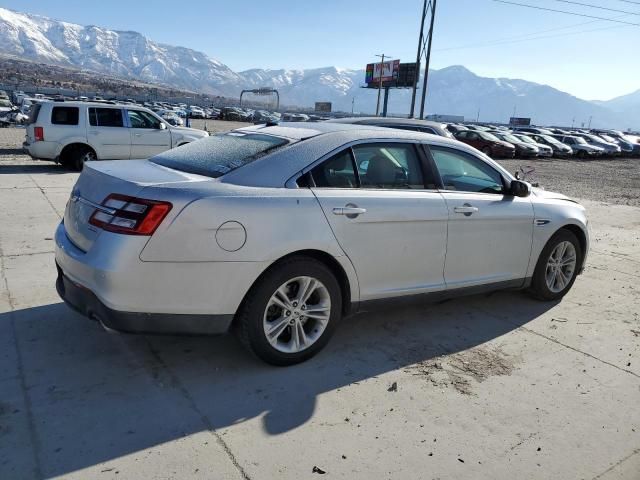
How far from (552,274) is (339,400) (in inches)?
117

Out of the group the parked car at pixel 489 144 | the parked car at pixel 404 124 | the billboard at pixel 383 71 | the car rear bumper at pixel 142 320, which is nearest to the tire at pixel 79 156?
the parked car at pixel 404 124

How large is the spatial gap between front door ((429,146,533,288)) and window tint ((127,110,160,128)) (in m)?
11.0

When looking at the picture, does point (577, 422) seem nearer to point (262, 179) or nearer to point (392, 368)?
point (392, 368)

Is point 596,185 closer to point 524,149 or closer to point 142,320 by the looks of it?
point 524,149

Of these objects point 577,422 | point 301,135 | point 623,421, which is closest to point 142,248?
point 301,135

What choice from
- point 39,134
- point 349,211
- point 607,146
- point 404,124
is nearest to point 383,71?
point 607,146

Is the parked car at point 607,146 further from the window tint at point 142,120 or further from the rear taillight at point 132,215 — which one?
the rear taillight at point 132,215

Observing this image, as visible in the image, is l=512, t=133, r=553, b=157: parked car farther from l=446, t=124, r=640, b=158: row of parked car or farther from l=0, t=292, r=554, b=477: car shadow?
l=0, t=292, r=554, b=477: car shadow

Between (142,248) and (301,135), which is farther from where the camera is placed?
(301,135)

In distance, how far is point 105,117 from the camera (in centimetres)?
1316

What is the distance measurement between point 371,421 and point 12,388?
210 cm

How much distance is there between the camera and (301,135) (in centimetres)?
388

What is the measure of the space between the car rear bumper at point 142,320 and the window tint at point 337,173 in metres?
1.11

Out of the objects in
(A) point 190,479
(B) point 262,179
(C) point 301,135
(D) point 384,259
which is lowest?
(A) point 190,479
